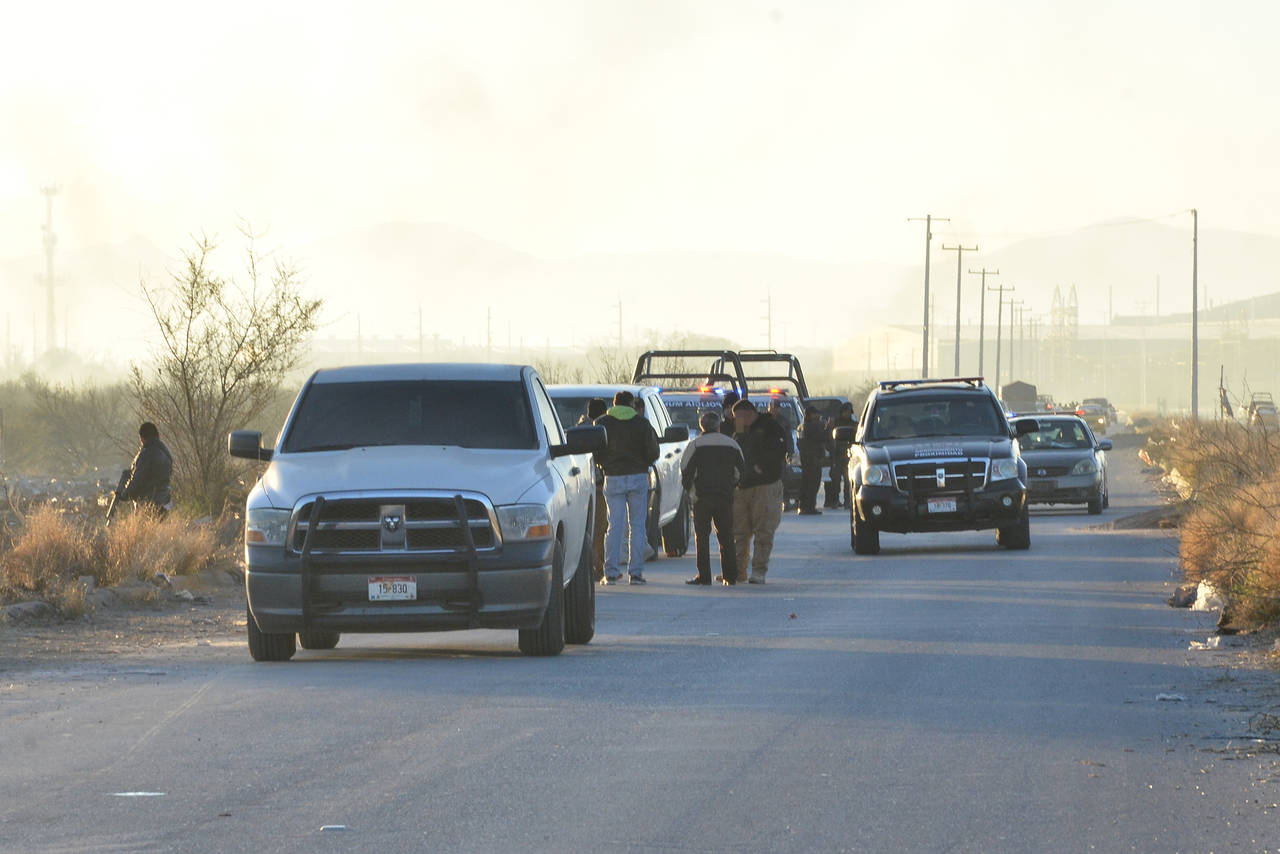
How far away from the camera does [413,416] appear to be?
48.0 feet

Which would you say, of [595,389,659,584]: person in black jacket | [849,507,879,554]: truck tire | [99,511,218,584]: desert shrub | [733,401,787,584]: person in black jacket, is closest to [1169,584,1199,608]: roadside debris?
[733,401,787,584]: person in black jacket

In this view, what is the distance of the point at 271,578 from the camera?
44.0ft

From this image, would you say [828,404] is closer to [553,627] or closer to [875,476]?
[875,476]

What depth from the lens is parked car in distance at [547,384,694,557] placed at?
80.8ft

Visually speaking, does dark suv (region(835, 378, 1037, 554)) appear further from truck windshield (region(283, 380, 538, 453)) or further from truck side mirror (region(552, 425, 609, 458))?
truck windshield (region(283, 380, 538, 453))

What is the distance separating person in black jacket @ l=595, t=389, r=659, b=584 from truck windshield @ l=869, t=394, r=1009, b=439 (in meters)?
5.38

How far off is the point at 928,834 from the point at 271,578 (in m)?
6.55

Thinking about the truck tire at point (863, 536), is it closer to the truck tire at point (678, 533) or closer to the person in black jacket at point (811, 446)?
the truck tire at point (678, 533)

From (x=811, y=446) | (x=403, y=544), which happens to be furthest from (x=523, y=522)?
(x=811, y=446)

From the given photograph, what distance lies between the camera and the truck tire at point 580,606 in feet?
49.1

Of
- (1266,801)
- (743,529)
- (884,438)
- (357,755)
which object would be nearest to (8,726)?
(357,755)

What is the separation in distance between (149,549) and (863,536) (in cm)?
927

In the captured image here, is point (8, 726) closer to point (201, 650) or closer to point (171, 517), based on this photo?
point (201, 650)

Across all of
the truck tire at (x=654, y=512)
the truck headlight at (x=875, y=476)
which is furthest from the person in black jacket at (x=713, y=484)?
the truck headlight at (x=875, y=476)
